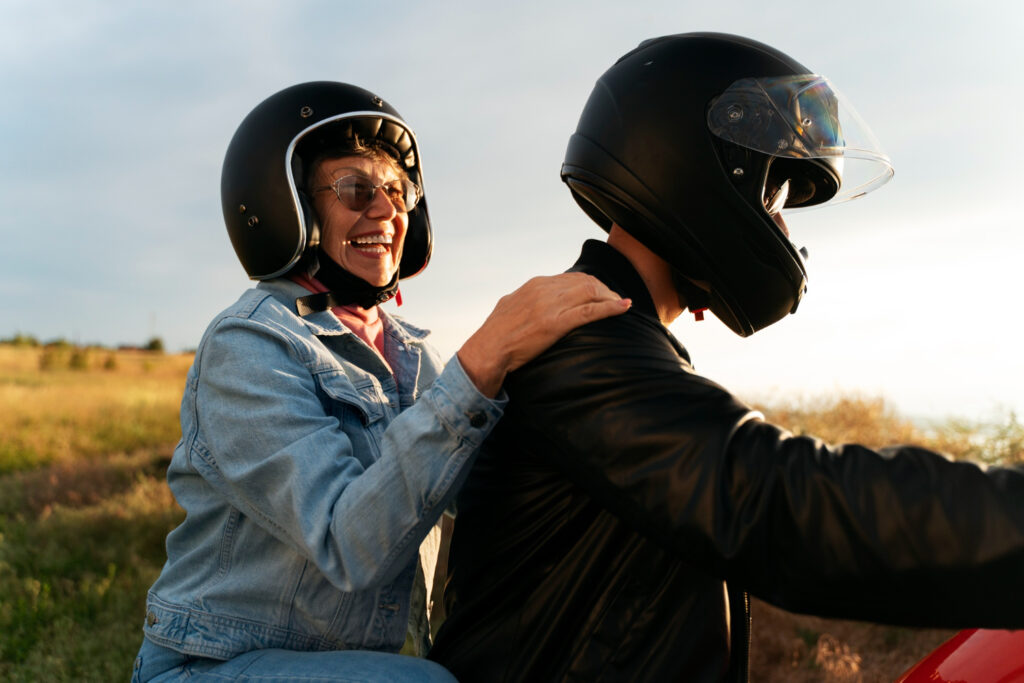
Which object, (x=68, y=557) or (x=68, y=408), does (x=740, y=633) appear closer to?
(x=68, y=557)

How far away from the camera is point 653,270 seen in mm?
1933

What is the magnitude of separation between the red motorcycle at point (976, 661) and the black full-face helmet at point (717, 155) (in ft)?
2.61

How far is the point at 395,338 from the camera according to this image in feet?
9.80

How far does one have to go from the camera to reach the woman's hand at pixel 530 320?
1567mm

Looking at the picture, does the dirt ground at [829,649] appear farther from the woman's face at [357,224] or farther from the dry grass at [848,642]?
the woman's face at [357,224]

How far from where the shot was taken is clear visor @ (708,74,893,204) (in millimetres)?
1843

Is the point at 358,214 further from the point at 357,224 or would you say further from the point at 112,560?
the point at 112,560

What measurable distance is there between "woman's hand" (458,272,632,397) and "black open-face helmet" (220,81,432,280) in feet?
4.37

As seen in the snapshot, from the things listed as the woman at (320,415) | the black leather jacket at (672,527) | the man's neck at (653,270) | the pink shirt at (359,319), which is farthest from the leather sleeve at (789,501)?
the pink shirt at (359,319)

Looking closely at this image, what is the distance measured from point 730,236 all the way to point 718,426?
621 mm

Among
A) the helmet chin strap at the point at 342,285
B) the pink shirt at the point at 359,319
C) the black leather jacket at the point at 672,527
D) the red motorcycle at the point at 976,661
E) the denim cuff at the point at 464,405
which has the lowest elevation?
the red motorcycle at the point at 976,661

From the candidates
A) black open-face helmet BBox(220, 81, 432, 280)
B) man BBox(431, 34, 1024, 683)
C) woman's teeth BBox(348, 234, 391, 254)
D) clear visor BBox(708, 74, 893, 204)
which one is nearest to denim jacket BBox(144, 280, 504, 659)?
man BBox(431, 34, 1024, 683)

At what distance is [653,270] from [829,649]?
3256 millimetres

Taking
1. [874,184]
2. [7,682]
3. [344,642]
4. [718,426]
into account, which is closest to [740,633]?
[718,426]
